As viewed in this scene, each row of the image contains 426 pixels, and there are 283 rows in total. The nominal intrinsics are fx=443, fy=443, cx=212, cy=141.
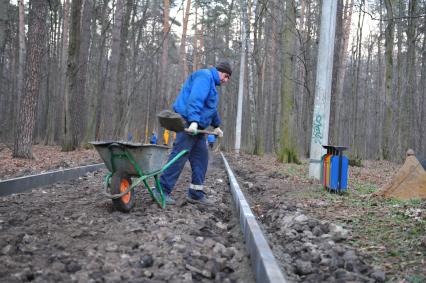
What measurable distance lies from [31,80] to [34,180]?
17.6 ft

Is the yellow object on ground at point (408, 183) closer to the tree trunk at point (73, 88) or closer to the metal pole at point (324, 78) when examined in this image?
the metal pole at point (324, 78)

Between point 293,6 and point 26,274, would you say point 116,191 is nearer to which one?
point 26,274

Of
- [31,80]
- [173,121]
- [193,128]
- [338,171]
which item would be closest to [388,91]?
[338,171]

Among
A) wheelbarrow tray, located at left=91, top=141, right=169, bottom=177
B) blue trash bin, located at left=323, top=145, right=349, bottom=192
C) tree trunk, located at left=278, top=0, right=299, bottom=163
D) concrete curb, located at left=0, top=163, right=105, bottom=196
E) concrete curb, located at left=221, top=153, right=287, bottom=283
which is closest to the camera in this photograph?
concrete curb, located at left=221, top=153, right=287, bottom=283

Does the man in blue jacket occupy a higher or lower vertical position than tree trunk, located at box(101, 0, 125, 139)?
lower

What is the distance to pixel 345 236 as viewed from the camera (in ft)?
14.6

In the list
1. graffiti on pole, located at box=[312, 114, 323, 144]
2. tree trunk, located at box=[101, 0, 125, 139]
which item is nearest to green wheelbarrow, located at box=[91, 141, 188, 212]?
graffiti on pole, located at box=[312, 114, 323, 144]

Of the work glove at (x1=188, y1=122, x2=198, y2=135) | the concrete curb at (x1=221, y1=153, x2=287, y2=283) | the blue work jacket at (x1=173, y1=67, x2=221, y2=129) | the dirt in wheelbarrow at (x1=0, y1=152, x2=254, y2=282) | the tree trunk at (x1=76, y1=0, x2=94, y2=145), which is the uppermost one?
the tree trunk at (x1=76, y1=0, x2=94, y2=145)

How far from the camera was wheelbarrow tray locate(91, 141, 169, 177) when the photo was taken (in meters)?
5.03

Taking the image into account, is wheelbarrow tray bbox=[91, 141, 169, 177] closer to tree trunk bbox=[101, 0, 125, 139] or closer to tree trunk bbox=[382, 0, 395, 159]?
tree trunk bbox=[101, 0, 125, 139]

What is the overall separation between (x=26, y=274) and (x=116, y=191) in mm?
2128

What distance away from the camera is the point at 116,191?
504 centimetres

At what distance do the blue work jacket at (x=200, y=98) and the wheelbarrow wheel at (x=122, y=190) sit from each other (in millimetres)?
1183

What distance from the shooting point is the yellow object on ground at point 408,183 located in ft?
22.1
